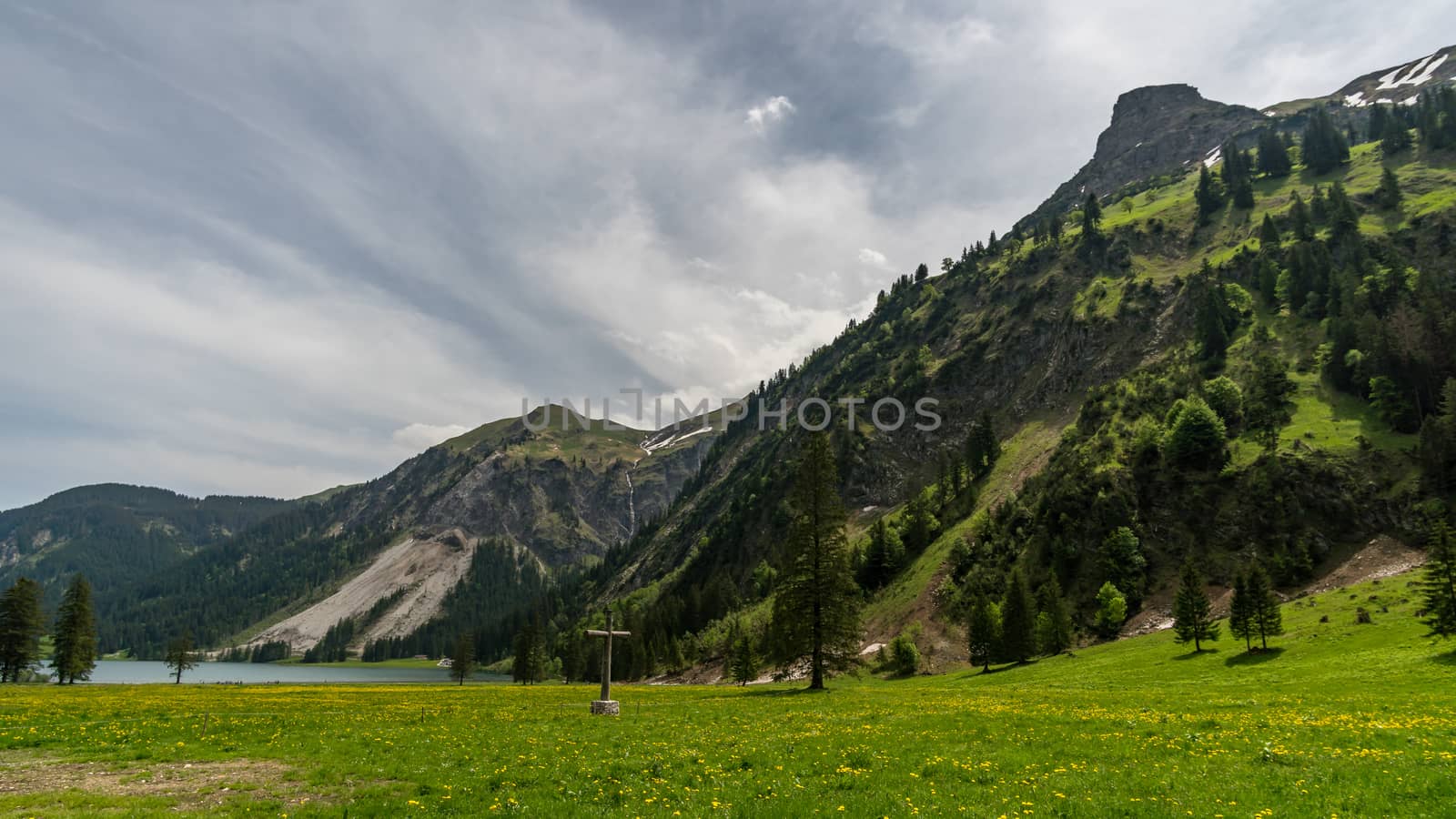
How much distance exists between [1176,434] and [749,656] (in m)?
74.2

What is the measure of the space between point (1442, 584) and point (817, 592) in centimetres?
4298

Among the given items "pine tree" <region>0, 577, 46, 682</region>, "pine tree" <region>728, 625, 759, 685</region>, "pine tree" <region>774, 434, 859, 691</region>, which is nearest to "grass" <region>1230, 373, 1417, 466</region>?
"pine tree" <region>728, 625, 759, 685</region>

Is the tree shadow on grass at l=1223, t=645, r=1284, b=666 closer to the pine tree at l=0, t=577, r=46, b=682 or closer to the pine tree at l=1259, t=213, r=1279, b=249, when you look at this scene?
the pine tree at l=1259, t=213, r=1279, b=249

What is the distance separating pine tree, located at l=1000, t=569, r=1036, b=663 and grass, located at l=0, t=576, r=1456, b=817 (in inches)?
1670

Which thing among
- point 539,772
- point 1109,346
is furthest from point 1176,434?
point 539,772

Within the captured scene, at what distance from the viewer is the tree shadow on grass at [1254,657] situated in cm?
5150

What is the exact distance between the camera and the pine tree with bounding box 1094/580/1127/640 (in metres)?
82.2

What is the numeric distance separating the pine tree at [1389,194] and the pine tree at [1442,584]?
157 meters

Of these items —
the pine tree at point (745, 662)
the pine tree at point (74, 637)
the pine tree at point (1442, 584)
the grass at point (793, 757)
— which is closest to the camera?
the grass at point (793, 757)

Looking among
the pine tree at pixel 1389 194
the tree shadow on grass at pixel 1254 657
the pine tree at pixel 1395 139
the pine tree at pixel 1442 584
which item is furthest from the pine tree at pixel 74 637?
the pine tree at pixel 1395 139

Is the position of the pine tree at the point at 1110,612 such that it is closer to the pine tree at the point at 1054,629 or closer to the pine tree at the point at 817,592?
the pine tree at the point at 1054,629

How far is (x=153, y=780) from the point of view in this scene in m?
17.6

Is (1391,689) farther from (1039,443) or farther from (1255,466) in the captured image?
(1039,443)

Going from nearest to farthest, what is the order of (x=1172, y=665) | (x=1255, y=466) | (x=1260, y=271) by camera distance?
(x=1172, y=665) < (x=1255, y=466) < (x=1260, y=271)
